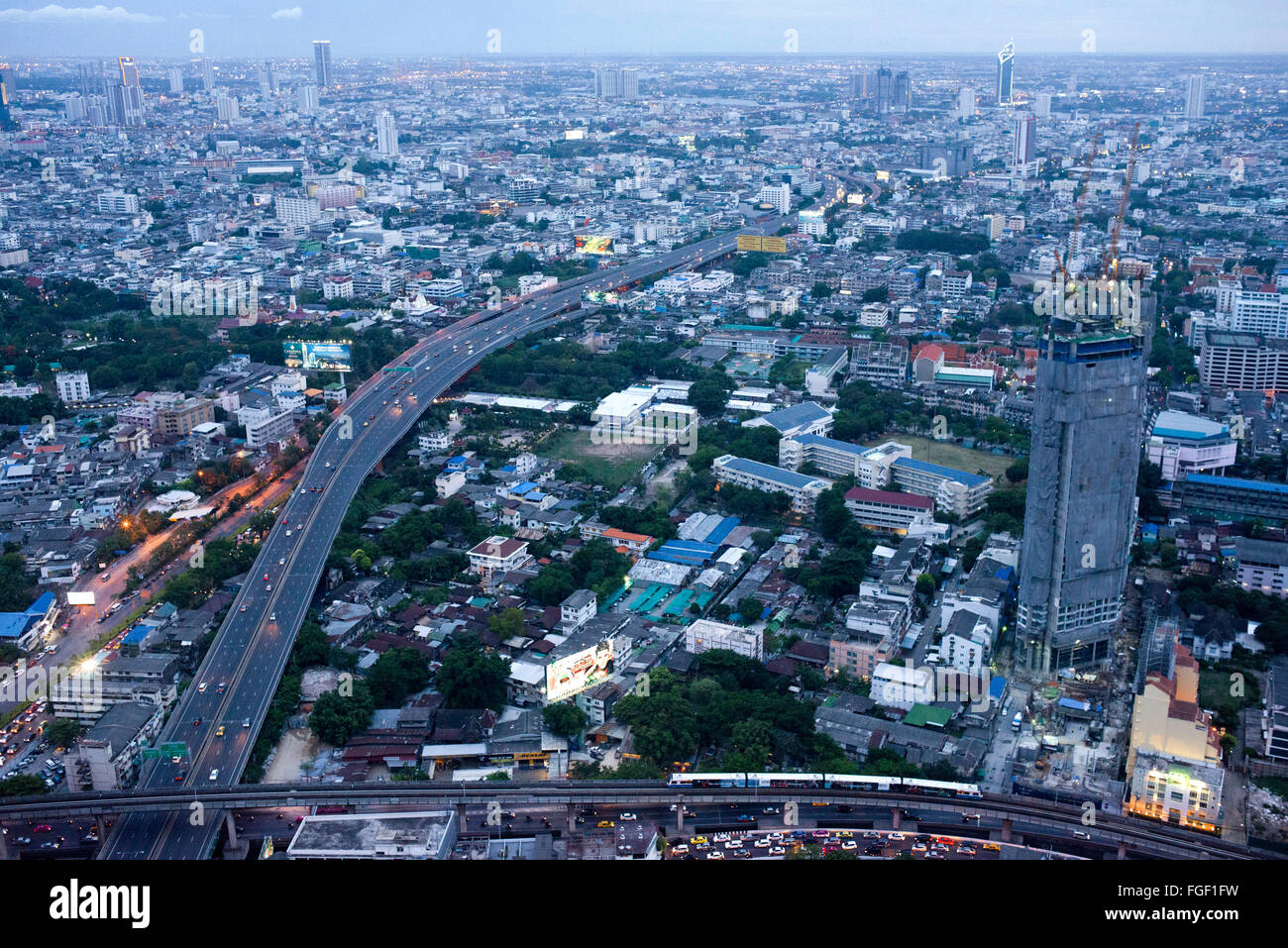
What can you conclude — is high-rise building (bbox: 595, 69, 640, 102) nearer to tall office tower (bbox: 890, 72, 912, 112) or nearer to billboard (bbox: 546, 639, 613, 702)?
tall office tower (bbox: 890, 72, 912, 112)

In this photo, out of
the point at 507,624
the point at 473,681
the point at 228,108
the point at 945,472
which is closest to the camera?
the point at 473,681

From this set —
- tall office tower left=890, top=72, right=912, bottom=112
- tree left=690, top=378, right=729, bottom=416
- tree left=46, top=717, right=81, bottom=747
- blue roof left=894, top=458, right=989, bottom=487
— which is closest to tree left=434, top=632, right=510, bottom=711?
tree left=46, top=717, right=81, bottom=747

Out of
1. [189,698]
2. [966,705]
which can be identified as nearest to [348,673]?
[189,698]

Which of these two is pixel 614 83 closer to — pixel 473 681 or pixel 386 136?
pixel 386 136

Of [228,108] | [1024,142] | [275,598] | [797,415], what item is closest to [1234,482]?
[797,415]
